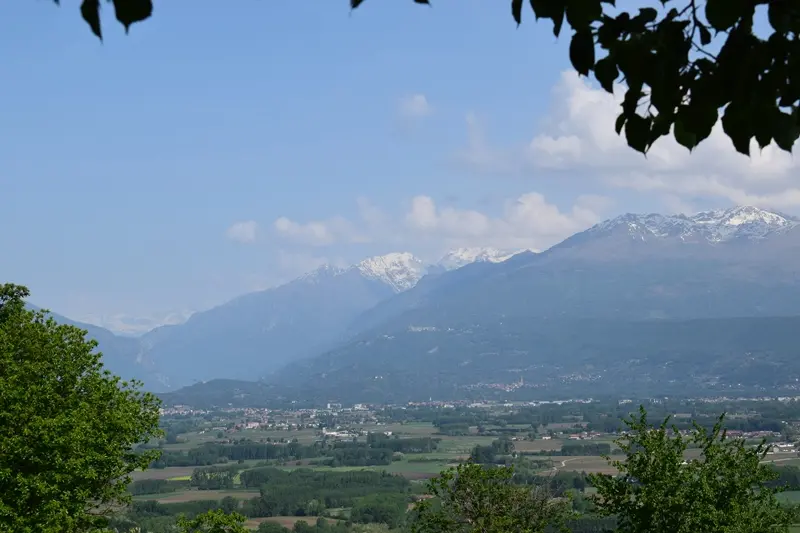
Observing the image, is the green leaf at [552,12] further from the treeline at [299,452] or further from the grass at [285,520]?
the treeline at [299,452]

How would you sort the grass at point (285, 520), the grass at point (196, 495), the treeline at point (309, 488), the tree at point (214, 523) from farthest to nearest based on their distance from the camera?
the grass at point (196, 495), the treeline at point (309, 488), the grass at point (285, 520), the tree at point (214, 523)

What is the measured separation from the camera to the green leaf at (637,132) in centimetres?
274

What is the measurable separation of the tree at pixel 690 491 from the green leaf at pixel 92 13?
18213mm

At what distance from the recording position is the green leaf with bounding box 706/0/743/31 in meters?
2.32

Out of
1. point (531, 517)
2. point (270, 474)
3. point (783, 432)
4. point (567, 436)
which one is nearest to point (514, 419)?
point (567, 436)

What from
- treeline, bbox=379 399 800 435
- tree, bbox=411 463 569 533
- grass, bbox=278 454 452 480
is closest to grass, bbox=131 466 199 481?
grass, bbox=278 454 452 480

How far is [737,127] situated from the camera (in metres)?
2.59

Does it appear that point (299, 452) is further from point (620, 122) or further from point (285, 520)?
point (620, 122)

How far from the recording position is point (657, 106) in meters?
2.65

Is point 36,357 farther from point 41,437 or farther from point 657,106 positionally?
point 657,106

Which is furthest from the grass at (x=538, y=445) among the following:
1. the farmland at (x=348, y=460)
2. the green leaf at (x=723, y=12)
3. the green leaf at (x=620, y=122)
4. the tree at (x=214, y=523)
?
the green leaf at (x=723, y=12)

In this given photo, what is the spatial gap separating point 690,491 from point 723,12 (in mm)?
18606

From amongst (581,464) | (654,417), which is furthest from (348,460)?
(654,417)

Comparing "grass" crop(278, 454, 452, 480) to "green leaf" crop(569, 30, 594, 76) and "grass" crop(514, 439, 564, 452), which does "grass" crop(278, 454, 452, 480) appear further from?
"green leaf" crop(569, 30, 594, 76)
